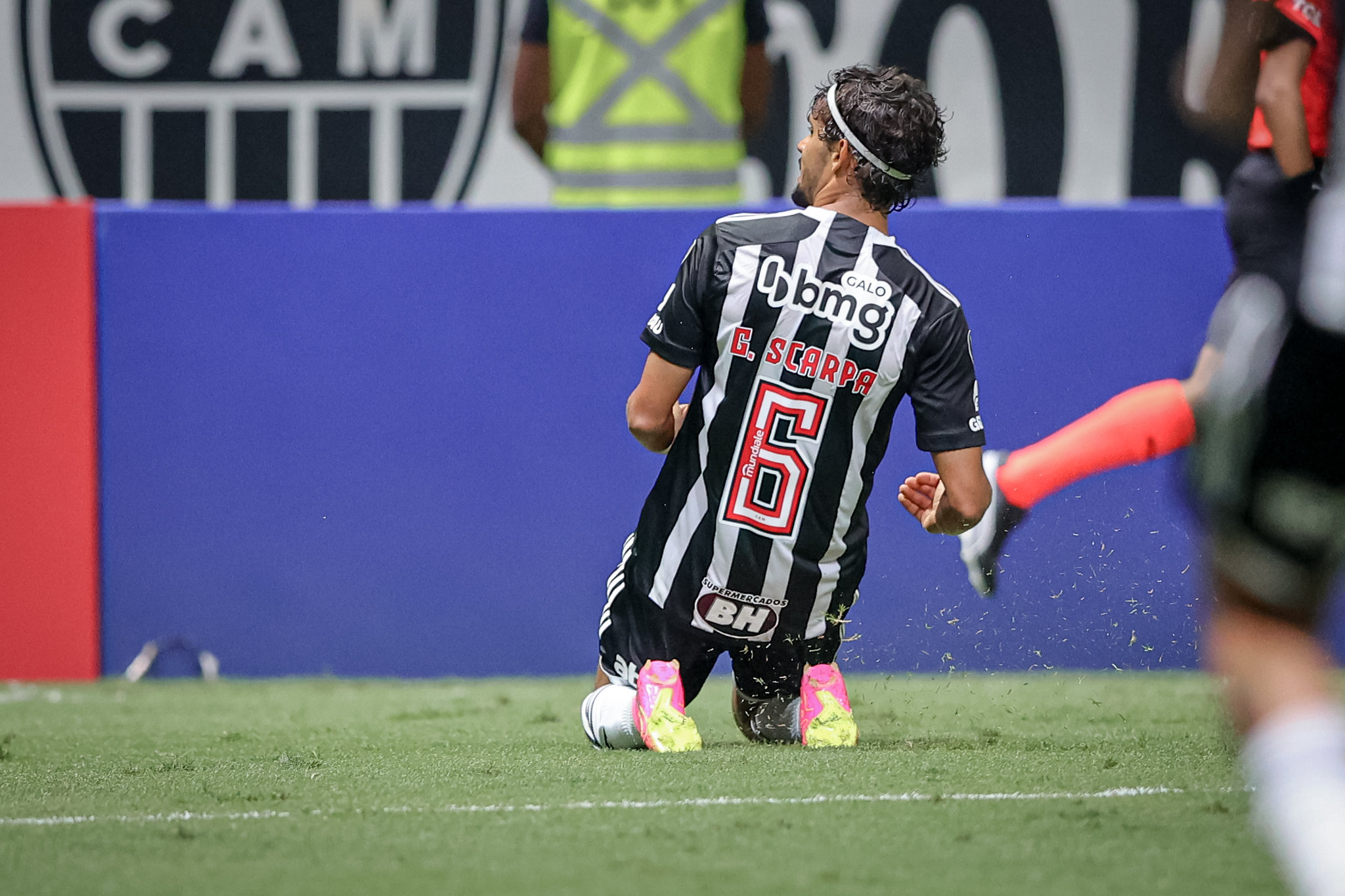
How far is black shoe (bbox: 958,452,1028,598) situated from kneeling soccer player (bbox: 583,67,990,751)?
0.63 feet

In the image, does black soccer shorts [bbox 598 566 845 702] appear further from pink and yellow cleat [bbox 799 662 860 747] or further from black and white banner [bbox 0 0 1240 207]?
black and white banner [bbox 0 0 1240 207]

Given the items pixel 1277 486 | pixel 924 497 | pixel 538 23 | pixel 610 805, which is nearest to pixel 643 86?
pixel 538 23

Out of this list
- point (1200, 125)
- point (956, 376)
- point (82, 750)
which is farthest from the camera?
point (1200, 125)

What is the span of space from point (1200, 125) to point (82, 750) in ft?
16.8

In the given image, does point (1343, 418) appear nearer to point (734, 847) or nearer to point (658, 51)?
point (734, 847)

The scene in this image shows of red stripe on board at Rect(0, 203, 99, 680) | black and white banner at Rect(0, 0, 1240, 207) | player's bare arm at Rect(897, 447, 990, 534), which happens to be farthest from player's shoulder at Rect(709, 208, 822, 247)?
black and white banner at Rect(0, 0, 1240, 207)

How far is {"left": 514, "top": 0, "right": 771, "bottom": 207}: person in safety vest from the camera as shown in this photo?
195 inches

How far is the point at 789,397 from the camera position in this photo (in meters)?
3.01

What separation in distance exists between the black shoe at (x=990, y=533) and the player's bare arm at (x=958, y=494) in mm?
46

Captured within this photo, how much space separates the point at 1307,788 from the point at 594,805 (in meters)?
1.26

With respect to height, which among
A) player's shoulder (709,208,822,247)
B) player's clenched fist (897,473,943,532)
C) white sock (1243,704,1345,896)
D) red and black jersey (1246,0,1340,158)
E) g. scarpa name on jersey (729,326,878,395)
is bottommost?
player's clenched fist (897,473,943,532)

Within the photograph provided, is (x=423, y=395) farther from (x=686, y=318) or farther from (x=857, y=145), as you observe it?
(x=857, y=145)

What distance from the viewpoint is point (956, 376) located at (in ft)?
9.82

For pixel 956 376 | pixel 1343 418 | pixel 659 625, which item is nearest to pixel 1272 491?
pixel 1343 418
